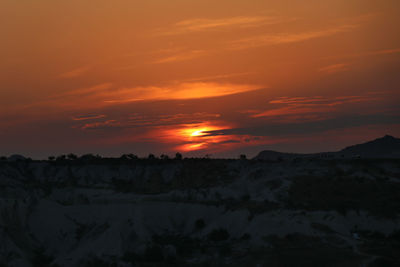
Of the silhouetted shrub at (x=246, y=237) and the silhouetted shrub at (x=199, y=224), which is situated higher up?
the silhouetted shrub at (x=199, y=224)

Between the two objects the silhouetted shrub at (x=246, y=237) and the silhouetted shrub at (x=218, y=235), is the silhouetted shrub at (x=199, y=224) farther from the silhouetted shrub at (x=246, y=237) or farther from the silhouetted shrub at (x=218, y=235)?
the silhouetted shrub at (x=246, y=237)

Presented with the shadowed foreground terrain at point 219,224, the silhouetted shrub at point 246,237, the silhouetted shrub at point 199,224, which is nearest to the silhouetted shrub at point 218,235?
the shadowed foreground terrain at point 219,224

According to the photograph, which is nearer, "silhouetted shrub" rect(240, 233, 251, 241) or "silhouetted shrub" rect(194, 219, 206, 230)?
"silhouetted shrub" rect(240, 233, 251, 241)

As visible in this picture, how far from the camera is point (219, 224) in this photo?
59.8 meters

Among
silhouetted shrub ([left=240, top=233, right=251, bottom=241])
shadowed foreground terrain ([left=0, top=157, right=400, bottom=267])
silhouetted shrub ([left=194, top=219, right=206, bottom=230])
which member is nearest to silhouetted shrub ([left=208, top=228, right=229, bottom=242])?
shadowed foreground terrain ([left=0, top=157, right=400, bottom=267])

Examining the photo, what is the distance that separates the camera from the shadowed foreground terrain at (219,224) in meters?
49.1

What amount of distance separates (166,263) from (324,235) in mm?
16448

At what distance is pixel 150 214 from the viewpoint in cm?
6366

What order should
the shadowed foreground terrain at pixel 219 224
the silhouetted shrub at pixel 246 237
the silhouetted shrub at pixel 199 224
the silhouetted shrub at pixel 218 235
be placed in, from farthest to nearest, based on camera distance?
the silhouetted shrub at pixel 199 224, the silhouetted shrub at pixel 218 235, the silhouetted shrub at pixel 246 237, the shadowed foreground terrain at pixel 219 224

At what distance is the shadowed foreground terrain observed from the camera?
49.1 metres

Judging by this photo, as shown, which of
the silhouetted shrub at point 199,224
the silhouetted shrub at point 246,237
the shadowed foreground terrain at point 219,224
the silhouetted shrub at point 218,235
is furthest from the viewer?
the silhouetted shrub at point 199,224

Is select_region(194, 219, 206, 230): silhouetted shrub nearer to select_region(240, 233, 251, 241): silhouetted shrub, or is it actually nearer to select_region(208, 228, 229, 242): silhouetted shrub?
select_region(208, 228, 229, 242): silhouetted shrub

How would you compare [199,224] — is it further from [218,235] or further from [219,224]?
[218,235]

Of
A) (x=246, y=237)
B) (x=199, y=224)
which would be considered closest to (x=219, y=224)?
(x=199, y=224)
